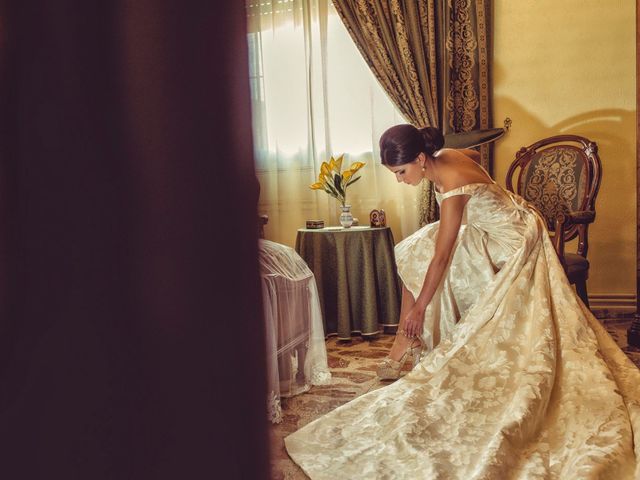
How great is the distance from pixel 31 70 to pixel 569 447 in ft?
5.60

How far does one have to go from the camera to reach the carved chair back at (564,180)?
3.19m

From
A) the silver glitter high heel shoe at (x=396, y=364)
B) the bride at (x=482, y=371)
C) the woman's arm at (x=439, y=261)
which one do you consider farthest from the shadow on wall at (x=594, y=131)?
the silver glitter high heel shoe at (x=396, y=364)

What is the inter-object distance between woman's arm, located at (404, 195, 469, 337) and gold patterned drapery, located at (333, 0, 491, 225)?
139cm

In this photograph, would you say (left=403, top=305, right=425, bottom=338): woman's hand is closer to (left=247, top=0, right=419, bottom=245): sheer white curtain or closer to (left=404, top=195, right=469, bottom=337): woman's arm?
(left=404, top=195, right=469, bottom=337): woman's arm

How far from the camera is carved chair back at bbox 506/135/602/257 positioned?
3.19 meters

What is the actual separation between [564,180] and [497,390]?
5.80 feet

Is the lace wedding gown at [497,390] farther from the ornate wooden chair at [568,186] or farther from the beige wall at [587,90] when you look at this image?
the beige wall at [587,90]

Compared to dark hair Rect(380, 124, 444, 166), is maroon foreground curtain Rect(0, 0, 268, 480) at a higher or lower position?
lower

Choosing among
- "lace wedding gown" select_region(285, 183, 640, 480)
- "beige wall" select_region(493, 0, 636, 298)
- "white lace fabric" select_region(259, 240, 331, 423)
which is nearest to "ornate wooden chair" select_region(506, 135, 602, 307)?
"beige wall" select_region(493, 0, 636, 298)

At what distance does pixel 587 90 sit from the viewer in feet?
12.5

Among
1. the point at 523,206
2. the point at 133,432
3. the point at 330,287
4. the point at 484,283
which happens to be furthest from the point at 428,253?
the point at 133,432

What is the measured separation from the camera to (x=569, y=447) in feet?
5.29

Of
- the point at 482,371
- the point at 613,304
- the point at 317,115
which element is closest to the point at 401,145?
the point at 482,371

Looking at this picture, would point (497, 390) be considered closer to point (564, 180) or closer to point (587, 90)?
point (564, 180)
